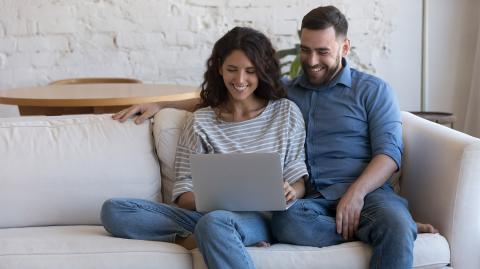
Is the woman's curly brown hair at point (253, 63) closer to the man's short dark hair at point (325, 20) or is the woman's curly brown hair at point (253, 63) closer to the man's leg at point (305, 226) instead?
the man's short dark hair at point (325, 20)

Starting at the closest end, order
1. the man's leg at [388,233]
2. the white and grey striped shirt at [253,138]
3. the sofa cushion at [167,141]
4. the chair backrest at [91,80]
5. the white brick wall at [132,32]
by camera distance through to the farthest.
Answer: the man's leg at [388,233], the white and grey striped shirt at [253,138], the sofa cushion at [167,141], the chair backrest at [91,80], the white brick wall at [132,32]

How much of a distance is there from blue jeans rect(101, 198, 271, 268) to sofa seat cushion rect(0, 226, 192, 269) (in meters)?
0.06

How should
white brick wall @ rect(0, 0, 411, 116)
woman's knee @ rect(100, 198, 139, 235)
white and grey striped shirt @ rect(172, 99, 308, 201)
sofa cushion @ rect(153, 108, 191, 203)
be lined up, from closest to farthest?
woman's knee @ rect(100, 198, 139, 235)
white and grey striped shirt @ rect(172, 99, 308, 201)
sofa cushion @ rect(153, 108, 191, 203)
white brick wall @ rect(0, 0, 411, 116)

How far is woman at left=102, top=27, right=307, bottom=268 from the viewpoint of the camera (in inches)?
77.0

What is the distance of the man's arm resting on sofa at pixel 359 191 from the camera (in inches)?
74.4

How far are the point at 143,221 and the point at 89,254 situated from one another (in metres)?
0.19

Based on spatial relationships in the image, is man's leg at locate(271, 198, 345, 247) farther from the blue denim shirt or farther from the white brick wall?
the white brick wall

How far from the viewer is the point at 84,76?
3.89m

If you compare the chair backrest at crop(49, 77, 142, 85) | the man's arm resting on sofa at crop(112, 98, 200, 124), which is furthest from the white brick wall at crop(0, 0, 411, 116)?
the man's arm resting on sofa at crop(112, 98, 200, 124)

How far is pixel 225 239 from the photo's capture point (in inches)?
68.9

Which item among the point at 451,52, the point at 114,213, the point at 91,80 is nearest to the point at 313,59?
the point at 114,213

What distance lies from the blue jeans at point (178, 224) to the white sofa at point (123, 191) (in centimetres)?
5

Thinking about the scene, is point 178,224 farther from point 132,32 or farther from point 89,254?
point 132,32

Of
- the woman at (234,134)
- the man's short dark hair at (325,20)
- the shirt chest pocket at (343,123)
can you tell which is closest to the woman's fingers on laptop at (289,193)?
the woman at (234,134)
